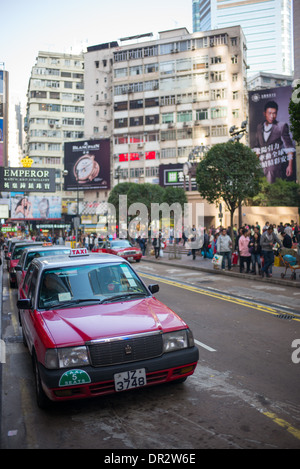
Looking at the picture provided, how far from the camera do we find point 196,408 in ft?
14.1

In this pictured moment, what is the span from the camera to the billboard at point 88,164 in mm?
64812

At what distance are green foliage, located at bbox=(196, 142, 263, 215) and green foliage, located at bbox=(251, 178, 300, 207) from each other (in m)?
27.1

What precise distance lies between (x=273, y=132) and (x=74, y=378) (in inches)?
2085

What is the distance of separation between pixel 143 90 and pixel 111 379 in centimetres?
6787

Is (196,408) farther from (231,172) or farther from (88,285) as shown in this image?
(231,172)

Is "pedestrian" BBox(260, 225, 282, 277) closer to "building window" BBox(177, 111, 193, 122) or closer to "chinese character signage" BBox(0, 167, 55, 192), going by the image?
"chinese character signage" BBox(0, 167, 55, 192)

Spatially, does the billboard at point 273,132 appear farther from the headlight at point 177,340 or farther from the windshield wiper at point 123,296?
the headlight at point 177,340

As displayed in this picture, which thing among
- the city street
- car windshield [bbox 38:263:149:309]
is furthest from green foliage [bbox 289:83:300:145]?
car windshield [bbox 38:263:149:309]

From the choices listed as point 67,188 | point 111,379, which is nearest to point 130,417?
point 111,379

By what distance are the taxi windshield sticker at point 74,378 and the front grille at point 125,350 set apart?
0.14m

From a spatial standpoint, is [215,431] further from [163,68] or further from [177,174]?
[163,68]

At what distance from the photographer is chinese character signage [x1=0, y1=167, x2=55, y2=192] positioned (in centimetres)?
3219

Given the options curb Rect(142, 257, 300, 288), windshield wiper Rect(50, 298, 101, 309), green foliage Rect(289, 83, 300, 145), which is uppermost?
green foliage Rect(289, 83, 300, 145)

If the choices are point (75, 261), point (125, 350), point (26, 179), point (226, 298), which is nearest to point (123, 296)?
point (75, 261)
